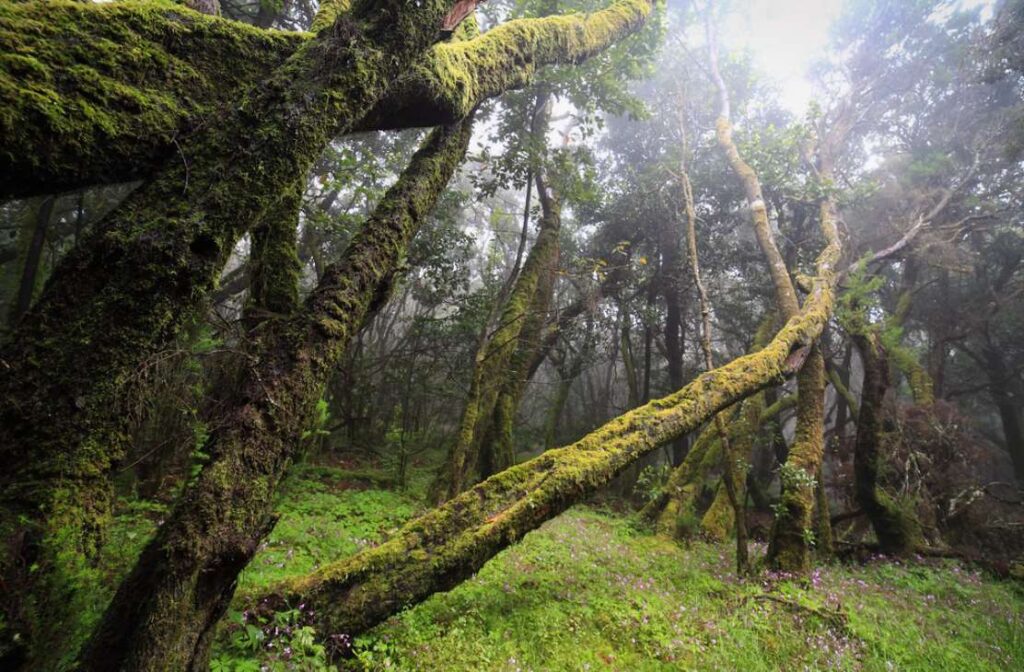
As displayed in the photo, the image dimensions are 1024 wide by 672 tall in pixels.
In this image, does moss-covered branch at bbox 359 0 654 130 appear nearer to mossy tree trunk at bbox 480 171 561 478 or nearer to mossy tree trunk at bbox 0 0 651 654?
mossy tree trunk at bbox 0 0 651 654

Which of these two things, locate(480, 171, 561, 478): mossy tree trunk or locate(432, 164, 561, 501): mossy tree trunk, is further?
locate(480, 171, 561, 478): mossy tree trunk

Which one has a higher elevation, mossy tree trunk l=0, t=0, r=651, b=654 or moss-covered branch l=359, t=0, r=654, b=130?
moss-covered branch l=359, t=0, r=654, b=130

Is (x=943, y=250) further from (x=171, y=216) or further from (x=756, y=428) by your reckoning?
(x=171, y=216)

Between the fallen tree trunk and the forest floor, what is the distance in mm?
220

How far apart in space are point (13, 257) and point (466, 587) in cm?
1315

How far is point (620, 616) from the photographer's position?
4281 millimetres

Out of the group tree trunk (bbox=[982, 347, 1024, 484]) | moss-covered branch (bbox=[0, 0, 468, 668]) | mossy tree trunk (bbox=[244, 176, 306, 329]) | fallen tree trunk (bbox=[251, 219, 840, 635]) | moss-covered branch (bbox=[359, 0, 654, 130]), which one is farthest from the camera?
tree trunk (bbox=[982, 347, 1024, 484])

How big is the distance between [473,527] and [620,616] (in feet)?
5.99

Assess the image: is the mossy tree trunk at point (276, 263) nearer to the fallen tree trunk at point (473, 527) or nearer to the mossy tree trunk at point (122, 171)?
the mossy tree trunk at point (122, 171)

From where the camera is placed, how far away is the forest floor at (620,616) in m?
3.35

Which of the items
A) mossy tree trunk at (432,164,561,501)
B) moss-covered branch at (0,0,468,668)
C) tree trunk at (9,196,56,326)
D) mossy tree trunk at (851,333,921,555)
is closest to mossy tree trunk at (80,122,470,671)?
moss-covered branch at (0,0,468,668)

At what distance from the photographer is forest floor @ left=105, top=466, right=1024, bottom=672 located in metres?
3.35

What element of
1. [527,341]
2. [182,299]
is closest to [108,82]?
[182,299]

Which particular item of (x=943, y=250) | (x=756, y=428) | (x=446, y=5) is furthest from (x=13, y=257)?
(x=943, y=250)
